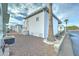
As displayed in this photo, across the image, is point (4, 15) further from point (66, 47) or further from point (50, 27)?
point (66, 47)

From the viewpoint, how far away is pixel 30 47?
2.21 meters

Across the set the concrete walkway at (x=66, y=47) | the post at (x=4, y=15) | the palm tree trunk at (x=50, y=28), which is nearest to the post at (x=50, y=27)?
the palm tree trunk at (x=50, y=28)

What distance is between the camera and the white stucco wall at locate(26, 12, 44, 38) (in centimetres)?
219

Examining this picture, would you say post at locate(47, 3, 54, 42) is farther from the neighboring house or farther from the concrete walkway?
the concrete walkway

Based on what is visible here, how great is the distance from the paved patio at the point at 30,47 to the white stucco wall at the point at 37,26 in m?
0.05

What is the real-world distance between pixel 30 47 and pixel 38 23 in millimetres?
275

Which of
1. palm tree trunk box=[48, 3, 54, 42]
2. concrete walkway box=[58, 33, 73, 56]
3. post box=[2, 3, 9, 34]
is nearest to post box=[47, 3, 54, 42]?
palm tree trunk box=[48, 3, 54, 42]

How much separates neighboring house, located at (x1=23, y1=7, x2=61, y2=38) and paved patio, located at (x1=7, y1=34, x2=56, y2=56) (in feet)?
0.21

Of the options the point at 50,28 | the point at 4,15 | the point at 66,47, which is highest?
the point at 4,15

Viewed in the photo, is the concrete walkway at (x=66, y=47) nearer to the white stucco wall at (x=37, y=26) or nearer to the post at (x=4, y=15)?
the white stucco wall at (x=37, y=26)

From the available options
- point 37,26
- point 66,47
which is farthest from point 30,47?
point 66,47

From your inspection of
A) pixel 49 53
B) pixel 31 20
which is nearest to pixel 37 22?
pixel 31 20

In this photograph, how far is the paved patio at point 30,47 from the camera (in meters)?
2.20

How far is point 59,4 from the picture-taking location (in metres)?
2.20
